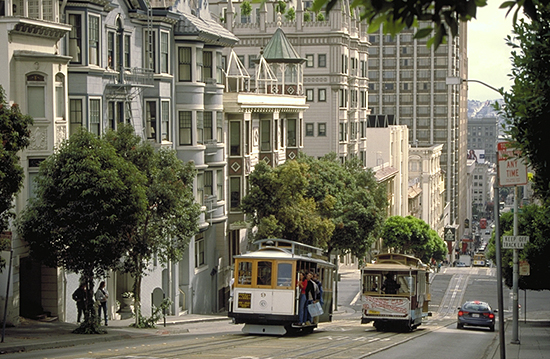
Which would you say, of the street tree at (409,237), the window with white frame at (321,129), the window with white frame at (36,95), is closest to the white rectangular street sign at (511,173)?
the window with white frame at (36,95)

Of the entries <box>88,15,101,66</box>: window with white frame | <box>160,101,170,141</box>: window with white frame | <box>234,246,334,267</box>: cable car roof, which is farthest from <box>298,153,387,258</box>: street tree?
<box>234,246,334,267</box>: cable car roof

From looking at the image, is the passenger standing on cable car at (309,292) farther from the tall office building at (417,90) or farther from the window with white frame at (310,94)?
the tall office building at (417,90)

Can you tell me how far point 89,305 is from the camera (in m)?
27.4

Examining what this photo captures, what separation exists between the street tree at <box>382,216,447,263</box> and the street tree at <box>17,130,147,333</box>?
6781 cm

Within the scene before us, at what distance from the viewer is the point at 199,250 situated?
46719 millimetres

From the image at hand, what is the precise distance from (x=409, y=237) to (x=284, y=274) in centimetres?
6717

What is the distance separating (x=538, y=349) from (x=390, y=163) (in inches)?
3207

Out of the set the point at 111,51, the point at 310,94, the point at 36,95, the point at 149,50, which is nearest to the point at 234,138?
the point at 149,50

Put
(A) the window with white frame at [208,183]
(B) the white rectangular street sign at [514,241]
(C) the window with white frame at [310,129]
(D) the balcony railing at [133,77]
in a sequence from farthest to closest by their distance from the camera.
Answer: (C) the window with white frame at [310,129] → (A) the window with white frame at [208,183] → (D) the balcony railing at [133,77] → (B) the white rectangular street sign at [514,241]

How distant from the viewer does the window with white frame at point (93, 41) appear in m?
33.7

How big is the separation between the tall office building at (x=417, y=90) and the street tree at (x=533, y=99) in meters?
151

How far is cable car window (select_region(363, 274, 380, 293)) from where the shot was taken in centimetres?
3456

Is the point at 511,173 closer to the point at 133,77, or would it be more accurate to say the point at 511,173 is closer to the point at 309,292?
the point at 309,292

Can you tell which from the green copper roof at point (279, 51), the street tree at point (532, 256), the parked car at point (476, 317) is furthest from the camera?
the green copper roof at point (279, 51)
